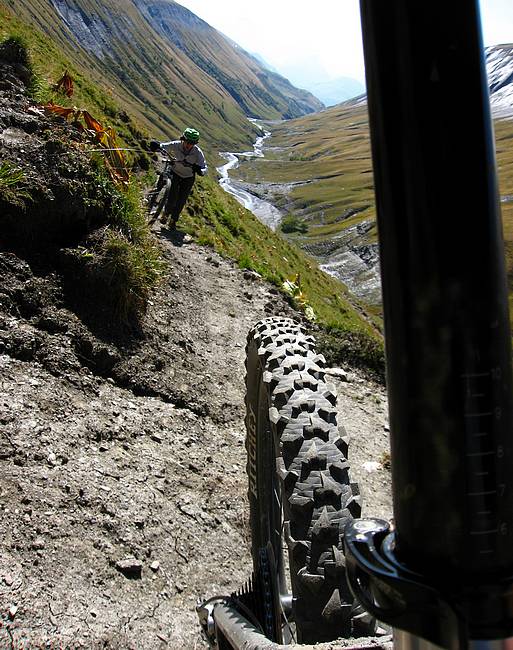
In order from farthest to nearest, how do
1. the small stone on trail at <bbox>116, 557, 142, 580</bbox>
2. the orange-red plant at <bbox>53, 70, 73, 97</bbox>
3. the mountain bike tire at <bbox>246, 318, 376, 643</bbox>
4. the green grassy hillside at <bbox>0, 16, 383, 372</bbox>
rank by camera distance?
the orange-red plant at <bbox>53, 70, 73, 97</bbox>, the green grassy hillside at <bbox>0, 16, 383, 372</bbox>, the small stone on trail at <bbox>116, 557, 142, 580</bbox>, the mountain bike tire at <bbox>246, 318, 376, 643</bbox>

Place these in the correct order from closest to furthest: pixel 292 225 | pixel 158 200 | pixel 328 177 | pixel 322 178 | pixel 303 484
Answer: pixel 303 484, pixel 158 200, pixel 292 225, pixel 328 177, pixel 322 178

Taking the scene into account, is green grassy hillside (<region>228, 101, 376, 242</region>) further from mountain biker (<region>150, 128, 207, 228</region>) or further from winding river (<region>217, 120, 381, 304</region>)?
mountain biker (<region>150, 128, 207, 228</region>)

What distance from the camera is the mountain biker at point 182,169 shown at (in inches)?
511

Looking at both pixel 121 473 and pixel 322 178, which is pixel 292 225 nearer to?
pixel 322 178

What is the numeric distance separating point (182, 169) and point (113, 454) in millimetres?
8471

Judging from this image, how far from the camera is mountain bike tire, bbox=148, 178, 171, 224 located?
12.8m

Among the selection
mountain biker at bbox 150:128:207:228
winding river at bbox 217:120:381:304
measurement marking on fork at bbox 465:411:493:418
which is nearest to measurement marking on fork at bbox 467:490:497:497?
measurement marking on fork at bbox 465:411:493:418

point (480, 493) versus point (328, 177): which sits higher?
point (328, 177)

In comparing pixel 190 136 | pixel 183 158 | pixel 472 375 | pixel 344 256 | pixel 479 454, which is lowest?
pixel 479 454

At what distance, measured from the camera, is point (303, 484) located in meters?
3.75

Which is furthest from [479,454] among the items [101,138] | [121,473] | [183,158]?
[183,158]

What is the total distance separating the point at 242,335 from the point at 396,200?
8044 mm

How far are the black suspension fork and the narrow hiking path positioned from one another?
343 centimetres

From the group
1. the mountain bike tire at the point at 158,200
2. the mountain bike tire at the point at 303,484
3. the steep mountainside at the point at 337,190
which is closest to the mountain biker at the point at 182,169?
the mountain bike tire at the point at 158,200
